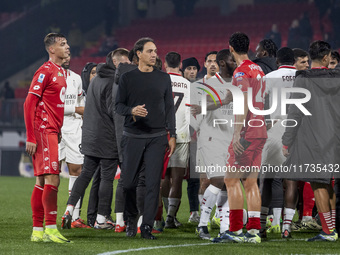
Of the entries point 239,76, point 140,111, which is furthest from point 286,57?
point 140,111

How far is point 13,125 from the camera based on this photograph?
1933 centimetres

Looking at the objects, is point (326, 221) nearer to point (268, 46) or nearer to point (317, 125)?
Result: point (317, 125)

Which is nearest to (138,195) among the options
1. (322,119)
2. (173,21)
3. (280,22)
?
(322,119)

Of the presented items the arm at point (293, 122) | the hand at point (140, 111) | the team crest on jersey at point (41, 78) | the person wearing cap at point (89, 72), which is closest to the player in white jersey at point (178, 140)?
the person wearing cap at point (89, 72)

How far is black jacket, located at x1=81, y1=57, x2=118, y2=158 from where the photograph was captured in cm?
704

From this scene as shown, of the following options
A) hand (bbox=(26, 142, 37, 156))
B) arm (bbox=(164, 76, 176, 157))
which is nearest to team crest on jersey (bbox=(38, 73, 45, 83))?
hand (bbox=(26, 142, 37, 156))

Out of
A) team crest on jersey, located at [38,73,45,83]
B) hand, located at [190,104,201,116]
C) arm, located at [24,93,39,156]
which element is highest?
team crest on jersey, located at [38,73,45,83]

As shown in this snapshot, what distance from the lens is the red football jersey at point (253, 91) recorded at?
5.61 metres

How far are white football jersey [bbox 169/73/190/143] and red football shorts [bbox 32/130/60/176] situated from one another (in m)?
1.97

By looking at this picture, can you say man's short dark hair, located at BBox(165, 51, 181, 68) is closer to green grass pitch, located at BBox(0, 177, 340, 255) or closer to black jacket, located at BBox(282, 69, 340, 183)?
black jacket, located at BBox(282, 69, 340, 183)

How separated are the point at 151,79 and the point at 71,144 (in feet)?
9.05

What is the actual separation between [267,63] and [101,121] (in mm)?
2009

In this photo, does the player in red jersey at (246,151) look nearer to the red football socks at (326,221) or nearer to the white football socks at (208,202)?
the white football socks at (208,202)

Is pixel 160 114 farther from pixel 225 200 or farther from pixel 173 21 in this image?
pixel 173 21
